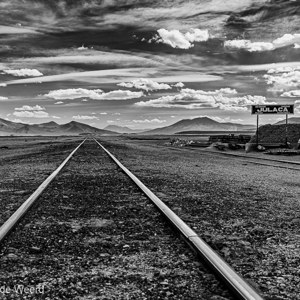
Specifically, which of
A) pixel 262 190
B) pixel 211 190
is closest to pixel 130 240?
pixel 211 190

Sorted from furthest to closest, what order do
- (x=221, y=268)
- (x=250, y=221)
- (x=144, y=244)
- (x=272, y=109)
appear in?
(x=272, y=109) < (x=250, y=221) < (x=144, y=244) < (x=221, y=268)

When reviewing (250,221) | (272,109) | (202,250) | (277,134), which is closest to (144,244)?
(202,250)

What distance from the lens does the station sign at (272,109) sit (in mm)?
25922

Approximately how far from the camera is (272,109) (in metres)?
26.3

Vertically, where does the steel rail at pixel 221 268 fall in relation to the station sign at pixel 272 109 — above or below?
below

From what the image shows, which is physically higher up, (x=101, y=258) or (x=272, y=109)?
(x=272, y=109)

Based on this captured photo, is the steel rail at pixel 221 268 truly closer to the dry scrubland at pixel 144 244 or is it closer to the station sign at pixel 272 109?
the dry scrubland at pixel 144 244

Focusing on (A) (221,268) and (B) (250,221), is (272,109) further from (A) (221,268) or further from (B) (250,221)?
(A) (221,268)

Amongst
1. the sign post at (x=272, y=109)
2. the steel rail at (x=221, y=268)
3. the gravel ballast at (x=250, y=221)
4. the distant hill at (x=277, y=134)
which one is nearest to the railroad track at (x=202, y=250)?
the steel rail at (x=221, y=268)

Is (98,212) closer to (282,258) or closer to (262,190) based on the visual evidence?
(282,258)

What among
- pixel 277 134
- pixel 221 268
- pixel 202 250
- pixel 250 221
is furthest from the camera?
pixel 277 134

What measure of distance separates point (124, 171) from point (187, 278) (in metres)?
7.95

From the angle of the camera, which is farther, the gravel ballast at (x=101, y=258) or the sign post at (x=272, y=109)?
the sign post at (x=272, y=109)

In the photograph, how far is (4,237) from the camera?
158 inches
